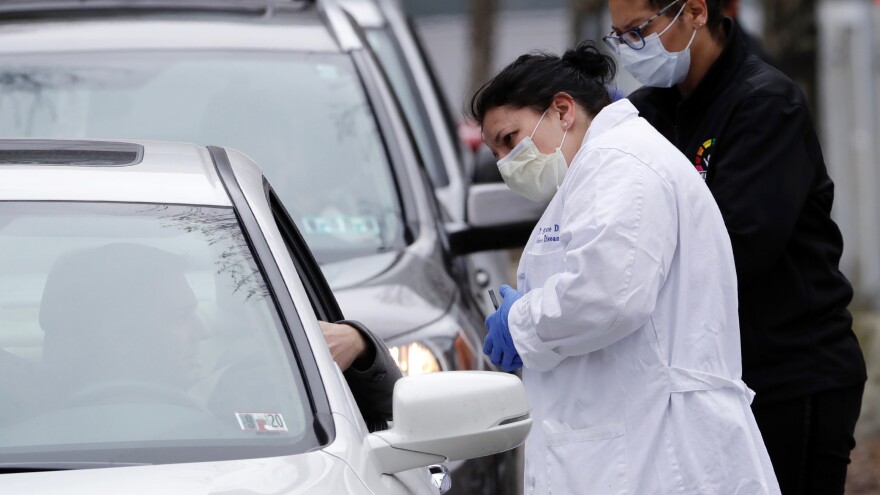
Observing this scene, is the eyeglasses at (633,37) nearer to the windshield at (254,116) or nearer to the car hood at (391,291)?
the car hood at (391,291)

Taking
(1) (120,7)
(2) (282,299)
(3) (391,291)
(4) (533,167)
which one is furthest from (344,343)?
(1) (120,7)

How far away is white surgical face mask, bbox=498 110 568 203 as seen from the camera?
3275mm

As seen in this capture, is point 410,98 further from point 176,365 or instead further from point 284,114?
point 176,365

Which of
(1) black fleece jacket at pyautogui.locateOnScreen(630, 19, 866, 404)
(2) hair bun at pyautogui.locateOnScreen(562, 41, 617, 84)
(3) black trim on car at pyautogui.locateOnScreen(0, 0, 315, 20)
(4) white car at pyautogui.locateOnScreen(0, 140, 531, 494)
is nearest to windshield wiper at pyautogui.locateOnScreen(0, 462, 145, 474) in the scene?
(4) white car at pyautogui.locateOnScreen(0, 140, 531, 494)

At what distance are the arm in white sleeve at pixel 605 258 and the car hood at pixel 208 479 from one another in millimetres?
667

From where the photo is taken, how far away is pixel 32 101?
4.98 meters

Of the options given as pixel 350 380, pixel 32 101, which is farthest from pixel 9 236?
pixel 32 101

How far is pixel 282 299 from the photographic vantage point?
2.85 m

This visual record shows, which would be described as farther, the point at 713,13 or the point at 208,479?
the point at 713,13

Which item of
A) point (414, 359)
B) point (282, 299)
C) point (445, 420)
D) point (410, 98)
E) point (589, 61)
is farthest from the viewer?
point (410, 98)

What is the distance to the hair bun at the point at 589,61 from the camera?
134 inches

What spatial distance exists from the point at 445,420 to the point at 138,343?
1.91 ft

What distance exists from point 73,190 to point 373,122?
2311 mm

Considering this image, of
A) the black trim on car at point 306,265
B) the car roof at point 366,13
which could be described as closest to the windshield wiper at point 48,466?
the black trim on car at point 306,265
